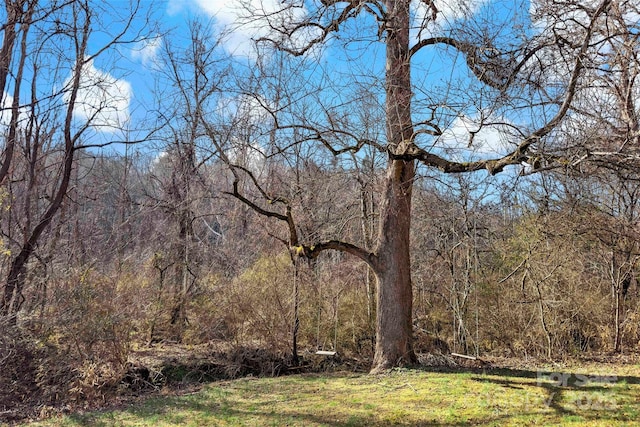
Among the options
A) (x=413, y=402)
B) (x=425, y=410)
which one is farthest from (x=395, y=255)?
(x=425, y=410)

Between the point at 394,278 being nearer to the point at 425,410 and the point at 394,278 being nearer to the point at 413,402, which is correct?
the point at 413,402

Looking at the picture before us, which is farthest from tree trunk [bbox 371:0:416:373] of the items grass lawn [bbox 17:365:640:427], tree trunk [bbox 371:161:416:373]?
grass lawn [bbox 17:365:640:427]

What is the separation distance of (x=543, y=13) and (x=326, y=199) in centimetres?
553

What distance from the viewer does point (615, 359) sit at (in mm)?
8656

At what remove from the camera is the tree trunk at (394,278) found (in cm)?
795

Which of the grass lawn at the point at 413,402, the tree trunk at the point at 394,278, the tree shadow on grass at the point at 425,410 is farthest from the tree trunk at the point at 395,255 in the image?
the tree shadow on grass at the point at 425,410

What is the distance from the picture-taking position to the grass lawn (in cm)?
486

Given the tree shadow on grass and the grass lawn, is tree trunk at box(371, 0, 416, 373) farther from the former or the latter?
the tree shadow on grass

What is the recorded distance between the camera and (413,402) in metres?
5.56

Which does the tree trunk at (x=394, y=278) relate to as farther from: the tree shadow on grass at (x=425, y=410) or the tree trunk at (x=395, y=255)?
the tree shadow on grass at (x=425, y=410)

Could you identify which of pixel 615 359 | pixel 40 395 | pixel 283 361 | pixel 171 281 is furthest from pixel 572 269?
pixel 40 395

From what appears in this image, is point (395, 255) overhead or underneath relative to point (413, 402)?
overhead

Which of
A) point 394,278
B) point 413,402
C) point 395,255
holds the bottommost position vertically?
point 413,402

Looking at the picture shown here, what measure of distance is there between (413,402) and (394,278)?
8.91 feet
